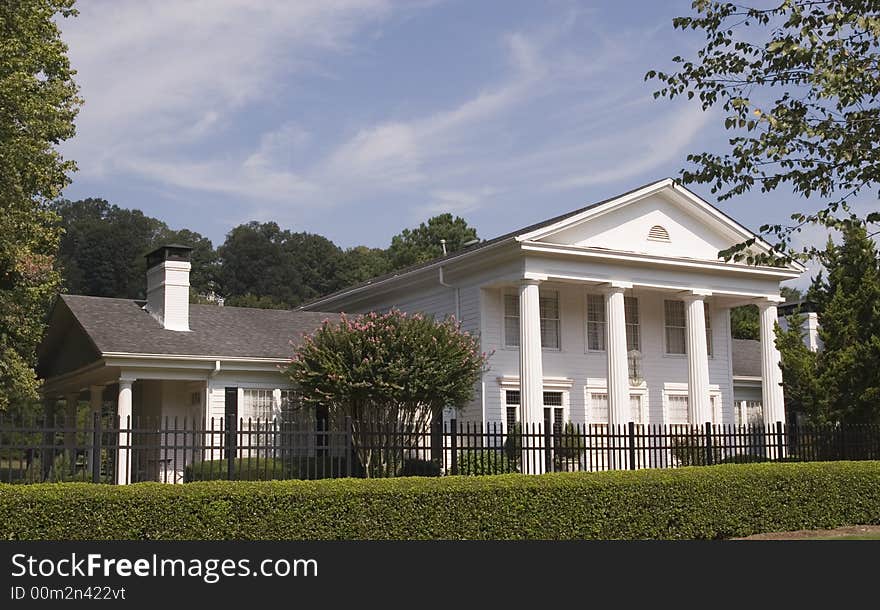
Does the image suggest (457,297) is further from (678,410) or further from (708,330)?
(708,330)

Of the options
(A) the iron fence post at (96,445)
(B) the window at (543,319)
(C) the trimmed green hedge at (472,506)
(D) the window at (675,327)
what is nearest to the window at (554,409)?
(B) the window at (543,319)

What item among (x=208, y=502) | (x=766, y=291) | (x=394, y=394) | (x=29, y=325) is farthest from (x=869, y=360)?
(x=29, y=325)

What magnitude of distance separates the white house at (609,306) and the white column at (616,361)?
0.03 meters

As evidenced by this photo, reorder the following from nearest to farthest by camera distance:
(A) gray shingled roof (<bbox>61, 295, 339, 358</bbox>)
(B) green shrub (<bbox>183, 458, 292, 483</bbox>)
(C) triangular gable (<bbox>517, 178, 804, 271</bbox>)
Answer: (B) green shrub (<bbox>183, 458, 292, 483</bbox>) < (A) gray shingled roof (<bbox>61, 295, 339, 358</bbox>) < (C) triangular gable (<bbox>517, 178, 804, 271</bbox>)

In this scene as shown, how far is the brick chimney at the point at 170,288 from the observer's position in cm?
2744

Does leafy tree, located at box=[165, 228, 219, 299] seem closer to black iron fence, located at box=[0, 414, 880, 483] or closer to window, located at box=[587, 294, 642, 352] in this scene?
window, located at box=[587, 294, 642, 352]

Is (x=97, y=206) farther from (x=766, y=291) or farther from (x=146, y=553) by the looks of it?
(x=146, y=553)

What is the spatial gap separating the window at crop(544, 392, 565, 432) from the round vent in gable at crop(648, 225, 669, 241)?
539cm

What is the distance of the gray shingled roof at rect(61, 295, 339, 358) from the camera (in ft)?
82.8

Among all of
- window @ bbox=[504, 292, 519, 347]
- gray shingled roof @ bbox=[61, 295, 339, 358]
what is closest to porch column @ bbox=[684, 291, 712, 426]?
window @ bbox=[504, 292, 519, 347]

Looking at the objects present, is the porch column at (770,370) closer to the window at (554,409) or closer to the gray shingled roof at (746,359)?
the gray shingled roof at (746,359)

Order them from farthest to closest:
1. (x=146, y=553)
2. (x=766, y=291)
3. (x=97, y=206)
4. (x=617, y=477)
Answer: (x=97, y=206) < (x=766, y=291) < (x=617, y=477) < (x=146, y=553)

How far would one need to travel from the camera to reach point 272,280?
93.6 meters

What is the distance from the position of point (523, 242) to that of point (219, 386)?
8.82 m
